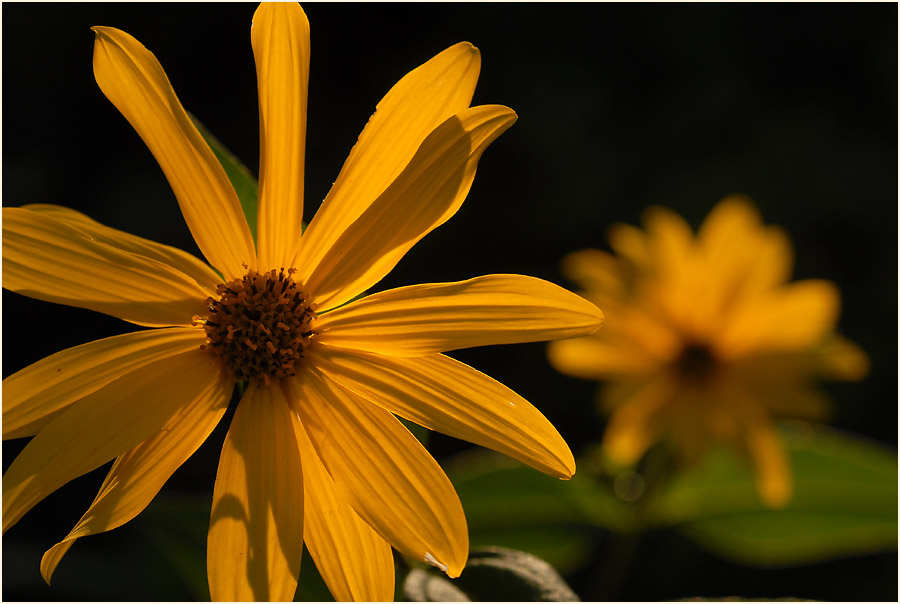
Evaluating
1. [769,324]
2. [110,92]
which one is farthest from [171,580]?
[769,324]

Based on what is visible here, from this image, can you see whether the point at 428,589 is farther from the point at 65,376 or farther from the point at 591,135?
the point at 591,135

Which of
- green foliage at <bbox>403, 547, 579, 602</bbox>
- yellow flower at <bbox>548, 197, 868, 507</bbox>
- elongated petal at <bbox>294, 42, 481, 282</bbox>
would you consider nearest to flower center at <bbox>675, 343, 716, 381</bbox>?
yellow flower at <bbox>548, 197, 868, 507</bbox>

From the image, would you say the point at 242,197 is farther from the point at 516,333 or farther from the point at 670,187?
the point at 670,187

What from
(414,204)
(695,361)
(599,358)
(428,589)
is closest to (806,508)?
(695,361)

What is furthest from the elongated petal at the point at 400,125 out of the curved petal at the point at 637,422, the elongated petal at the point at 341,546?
the curved petal at the point at 637,422

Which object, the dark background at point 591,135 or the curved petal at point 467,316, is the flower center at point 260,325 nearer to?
the curved petal at point 467,316

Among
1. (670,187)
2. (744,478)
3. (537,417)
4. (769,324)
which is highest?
(670,187)
